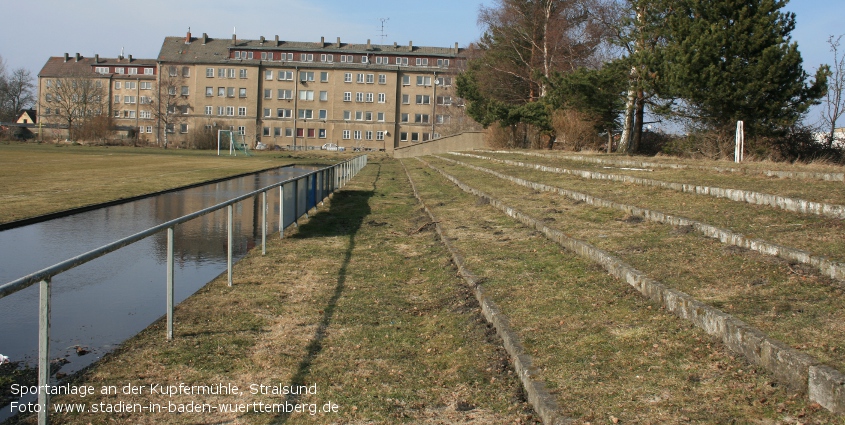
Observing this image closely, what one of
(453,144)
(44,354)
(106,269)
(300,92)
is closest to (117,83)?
(300,92)

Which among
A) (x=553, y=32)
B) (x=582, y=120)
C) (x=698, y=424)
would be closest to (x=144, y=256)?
(x=698, y=424)

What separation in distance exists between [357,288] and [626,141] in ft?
68.6

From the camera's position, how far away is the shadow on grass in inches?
211

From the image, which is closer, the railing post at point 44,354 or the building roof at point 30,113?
the railing post at point 44,354

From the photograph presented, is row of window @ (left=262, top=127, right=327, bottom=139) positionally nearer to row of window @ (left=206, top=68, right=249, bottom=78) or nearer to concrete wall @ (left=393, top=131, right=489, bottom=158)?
row of window @ (left=206, top=68, right=249, bottom=78)

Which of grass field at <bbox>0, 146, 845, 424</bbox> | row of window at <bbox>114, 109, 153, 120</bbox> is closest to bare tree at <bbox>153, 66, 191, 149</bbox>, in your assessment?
row of window at <bbox>114, 109, 153, 120</bbox>

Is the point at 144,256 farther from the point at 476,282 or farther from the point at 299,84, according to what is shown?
the point at 299,84

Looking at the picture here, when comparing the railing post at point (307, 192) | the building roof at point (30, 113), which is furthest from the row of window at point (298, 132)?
the railing post at point (307, 192)

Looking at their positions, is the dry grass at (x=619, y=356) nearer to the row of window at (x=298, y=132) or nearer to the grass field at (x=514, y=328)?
the grass field at (x=514, y=328)

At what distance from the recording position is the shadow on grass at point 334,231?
17.6 feet

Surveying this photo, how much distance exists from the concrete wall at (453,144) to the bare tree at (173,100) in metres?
41.9

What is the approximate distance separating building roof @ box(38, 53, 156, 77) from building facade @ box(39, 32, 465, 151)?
15941 mm

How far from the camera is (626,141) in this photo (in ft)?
88.8

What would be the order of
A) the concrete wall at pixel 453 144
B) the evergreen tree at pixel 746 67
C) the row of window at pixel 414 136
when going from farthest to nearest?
the row of window at pixel 414 136 → the concrete wall at pixel 453 144 → the evergreen tree at pixel 746 67
